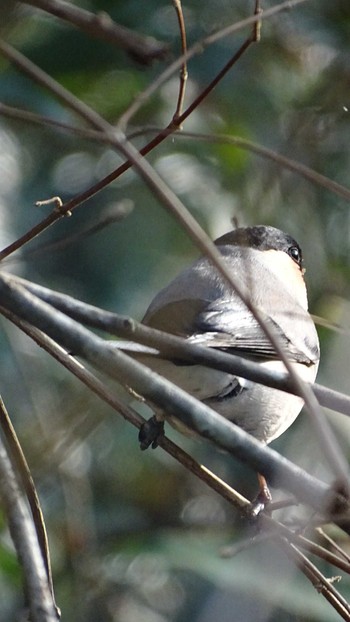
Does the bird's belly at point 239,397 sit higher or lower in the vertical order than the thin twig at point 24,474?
higher

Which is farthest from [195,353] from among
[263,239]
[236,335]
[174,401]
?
[263,239]

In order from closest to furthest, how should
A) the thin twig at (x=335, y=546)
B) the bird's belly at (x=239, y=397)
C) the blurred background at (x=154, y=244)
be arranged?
the thin twig at (x=335, y=546) → the bird's belly at (x=239, y=397) → the blurred background at (x=154, y=244)

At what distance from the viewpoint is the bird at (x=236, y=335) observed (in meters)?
3.13

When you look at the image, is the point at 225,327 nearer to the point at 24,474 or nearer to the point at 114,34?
the point at 24,474

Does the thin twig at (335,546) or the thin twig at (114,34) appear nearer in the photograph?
the thin twig at (114,34)

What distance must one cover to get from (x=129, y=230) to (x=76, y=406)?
0.88m

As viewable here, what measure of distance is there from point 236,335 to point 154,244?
1683mm

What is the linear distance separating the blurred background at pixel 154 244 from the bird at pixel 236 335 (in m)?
0.75

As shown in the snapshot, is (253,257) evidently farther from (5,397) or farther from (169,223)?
(5,397)

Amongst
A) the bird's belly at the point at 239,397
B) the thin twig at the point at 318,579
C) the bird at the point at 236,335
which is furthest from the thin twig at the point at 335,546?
the bird's belly at the point at 239,397

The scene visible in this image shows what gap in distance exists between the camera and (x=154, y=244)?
484 centimetres

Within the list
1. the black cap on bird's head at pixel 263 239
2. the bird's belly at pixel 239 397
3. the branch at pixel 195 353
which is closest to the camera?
the branch at pixel 195 353

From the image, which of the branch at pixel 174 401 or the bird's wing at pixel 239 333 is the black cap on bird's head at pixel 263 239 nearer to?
the bird's wing at pixel 239 333

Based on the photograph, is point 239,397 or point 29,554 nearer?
point 29,554
